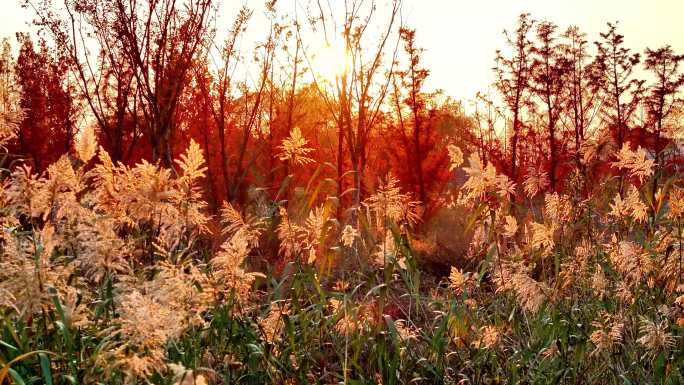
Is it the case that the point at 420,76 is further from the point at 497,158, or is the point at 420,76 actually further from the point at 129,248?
the point at 129,248

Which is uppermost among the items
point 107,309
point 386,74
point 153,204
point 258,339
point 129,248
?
point 386,74

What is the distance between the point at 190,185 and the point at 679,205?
263 cm

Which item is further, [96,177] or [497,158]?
[497,158]

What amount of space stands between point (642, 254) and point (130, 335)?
9.23ft

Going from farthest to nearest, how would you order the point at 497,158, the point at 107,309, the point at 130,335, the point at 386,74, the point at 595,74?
1. the point at 595,74
2. the point at 497,158
3. the point at 386,74
4. the point at 107,309
5. the point at 130,335

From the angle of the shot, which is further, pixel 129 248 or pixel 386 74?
pixel 386 74

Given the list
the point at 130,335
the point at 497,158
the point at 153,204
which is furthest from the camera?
the point at 497,158

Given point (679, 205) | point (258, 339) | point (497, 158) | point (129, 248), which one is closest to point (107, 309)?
point (129, 248)

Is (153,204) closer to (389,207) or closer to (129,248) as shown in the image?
(129,248)

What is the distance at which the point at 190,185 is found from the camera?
287cm

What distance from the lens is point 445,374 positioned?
12.1ft

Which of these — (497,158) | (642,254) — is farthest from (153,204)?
(497,158)

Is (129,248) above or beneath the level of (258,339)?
above

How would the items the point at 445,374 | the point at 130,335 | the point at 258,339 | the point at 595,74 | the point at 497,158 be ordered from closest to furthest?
the point at 130,335 < the point at 258,339 < the point at 445,374 < the point at 497,158 < the point at 595,74
